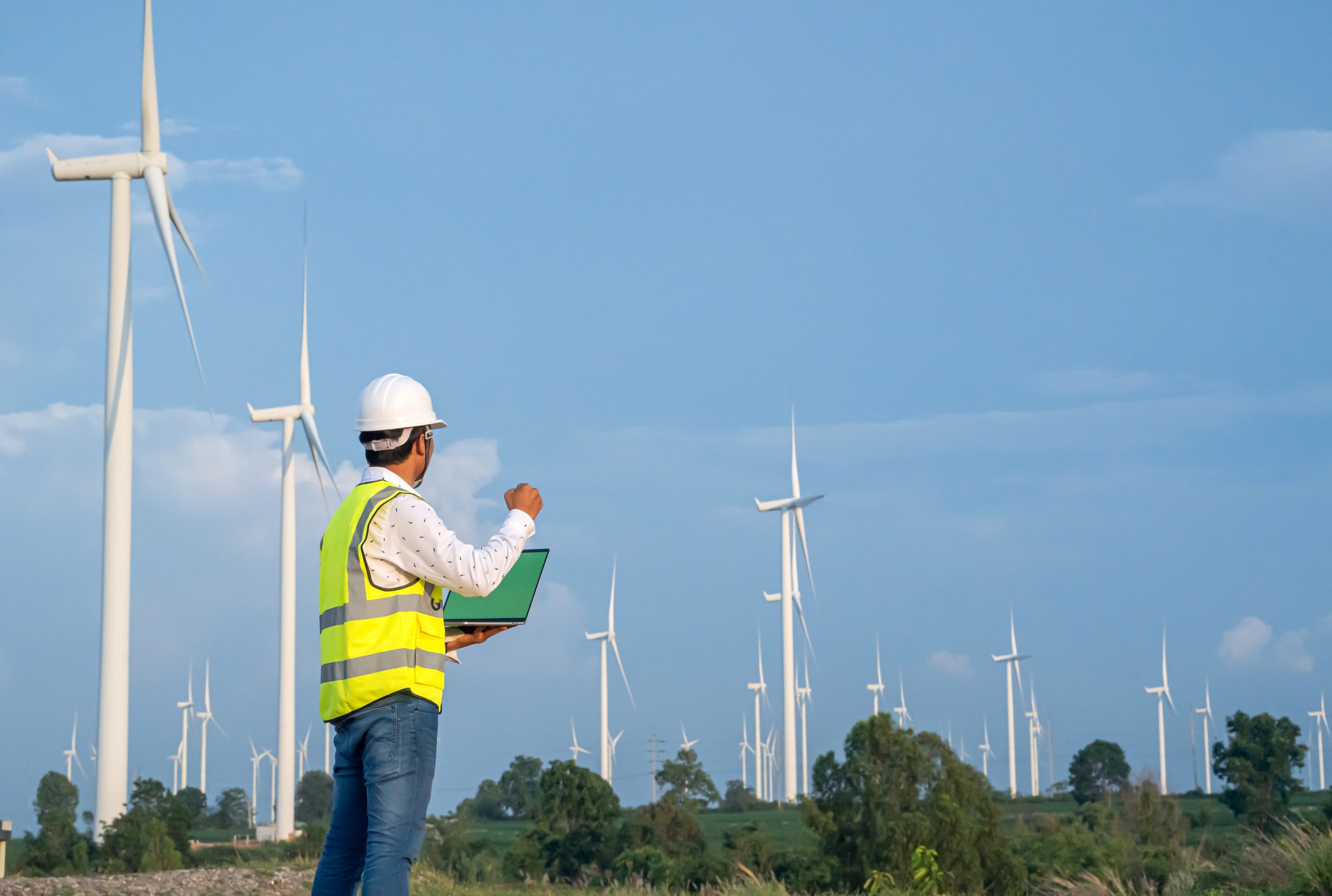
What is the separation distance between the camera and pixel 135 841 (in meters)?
28.6

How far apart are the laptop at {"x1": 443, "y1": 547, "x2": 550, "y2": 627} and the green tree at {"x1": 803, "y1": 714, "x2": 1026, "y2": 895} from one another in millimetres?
28903

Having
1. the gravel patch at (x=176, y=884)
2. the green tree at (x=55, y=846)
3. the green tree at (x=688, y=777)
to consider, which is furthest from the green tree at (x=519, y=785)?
the gravel patch at (x=176, y=884)

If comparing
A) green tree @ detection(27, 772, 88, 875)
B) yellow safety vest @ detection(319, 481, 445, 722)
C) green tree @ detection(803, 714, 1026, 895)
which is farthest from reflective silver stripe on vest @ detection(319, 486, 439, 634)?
green tree @ detection(803, 714, 1026, 895)

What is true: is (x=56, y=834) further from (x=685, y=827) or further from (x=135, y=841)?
(x=685, y=827)

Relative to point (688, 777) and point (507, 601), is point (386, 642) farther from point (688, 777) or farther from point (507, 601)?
point (688, 777)

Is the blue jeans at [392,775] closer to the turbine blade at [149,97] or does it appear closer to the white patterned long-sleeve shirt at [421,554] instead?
the white patterned long-sleeve shirt at [421,554]

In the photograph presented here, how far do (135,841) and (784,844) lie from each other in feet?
78.2

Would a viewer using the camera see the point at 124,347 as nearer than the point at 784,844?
Yes

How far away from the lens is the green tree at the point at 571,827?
38812 mm

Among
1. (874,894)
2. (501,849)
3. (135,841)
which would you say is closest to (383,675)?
(874,894)

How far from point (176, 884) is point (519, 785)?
266 feet

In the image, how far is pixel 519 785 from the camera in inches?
3743

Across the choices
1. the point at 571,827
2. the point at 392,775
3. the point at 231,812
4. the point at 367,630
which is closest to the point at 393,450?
the point at 367,630

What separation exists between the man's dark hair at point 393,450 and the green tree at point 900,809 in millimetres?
29461
